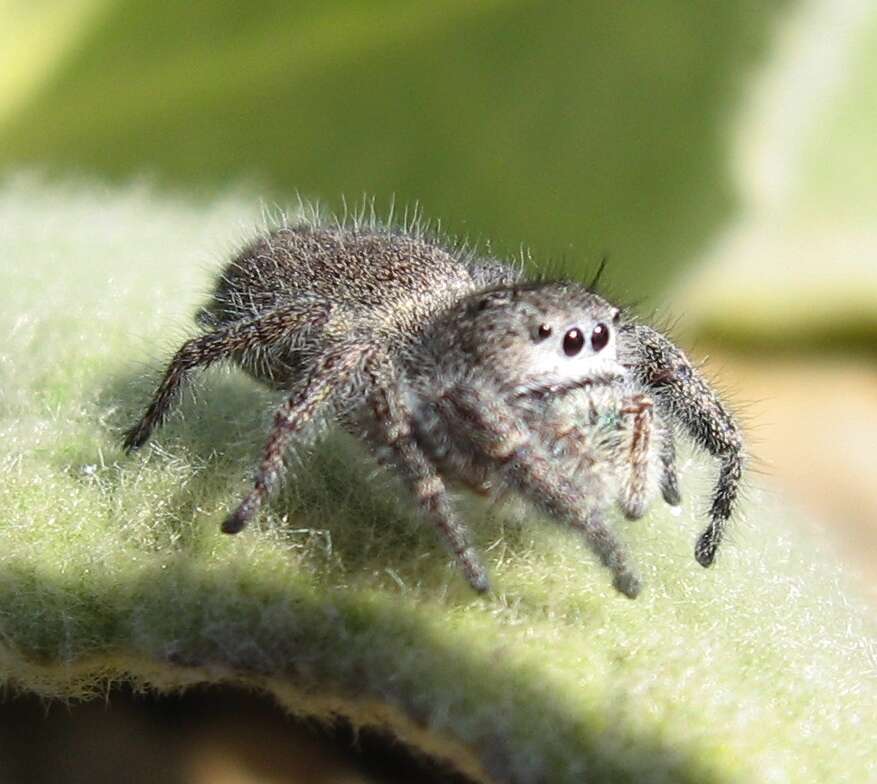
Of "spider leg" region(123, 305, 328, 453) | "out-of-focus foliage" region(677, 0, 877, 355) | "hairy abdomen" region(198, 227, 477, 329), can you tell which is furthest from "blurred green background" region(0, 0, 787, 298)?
"spider leg" region(123, 305, 328, 453)

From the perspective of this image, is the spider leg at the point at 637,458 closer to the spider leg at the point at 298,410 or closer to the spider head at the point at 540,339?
the spider head at the point at 540,339

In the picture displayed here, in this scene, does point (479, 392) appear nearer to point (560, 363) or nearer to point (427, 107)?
point (560, 363)

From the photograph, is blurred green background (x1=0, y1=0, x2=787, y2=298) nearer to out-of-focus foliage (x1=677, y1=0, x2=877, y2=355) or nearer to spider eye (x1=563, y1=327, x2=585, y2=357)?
out-of-focus foliage (x1=677, y1=0, x2=877, y2=355)

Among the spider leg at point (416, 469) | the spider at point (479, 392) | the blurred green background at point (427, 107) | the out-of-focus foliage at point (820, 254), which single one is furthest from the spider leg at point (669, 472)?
the out-of-focus foliage at point (820, 254)

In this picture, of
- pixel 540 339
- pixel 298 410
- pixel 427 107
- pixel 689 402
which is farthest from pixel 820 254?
pixel 298 410

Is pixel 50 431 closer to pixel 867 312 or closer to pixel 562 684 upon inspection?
pixel 562 684

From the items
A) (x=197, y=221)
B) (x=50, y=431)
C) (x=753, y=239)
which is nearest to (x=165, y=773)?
(x=50, y=431)

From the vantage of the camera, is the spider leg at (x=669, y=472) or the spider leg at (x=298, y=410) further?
the spider leg at (x=669, y=472)
